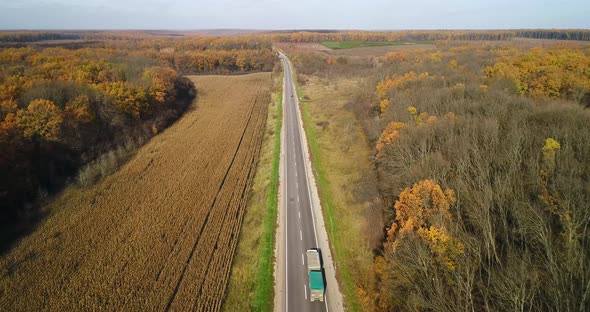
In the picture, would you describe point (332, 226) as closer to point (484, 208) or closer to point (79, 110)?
point (484, 208)

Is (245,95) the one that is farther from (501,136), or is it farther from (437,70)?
(501,136)

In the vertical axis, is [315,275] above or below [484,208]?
below

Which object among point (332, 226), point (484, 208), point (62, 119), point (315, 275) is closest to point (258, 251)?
point (315, 275)

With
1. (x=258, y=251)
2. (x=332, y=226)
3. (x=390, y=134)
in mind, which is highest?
(x=390, y=134)

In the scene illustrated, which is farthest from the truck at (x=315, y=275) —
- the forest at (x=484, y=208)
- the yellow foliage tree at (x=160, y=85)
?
the yellow foliage tree at (x=160, y=85)

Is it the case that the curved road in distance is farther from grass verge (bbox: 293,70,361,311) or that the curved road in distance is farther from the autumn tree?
the autumn tree

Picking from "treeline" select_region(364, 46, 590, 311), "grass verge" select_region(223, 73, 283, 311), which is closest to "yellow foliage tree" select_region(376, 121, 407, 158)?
"treeline" select_region(364, 46, 590, 311)
